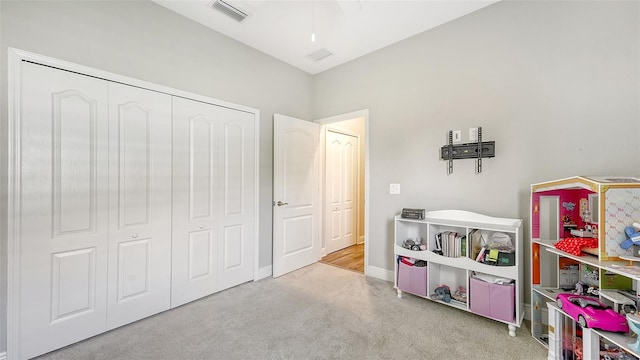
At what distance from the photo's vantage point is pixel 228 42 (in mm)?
2885

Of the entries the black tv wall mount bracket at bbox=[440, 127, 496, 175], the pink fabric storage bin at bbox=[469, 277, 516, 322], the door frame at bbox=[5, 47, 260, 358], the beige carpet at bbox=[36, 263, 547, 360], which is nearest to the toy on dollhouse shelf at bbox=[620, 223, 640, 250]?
the pink fabric storage bin at bbox=[469, 277, 516, 322]

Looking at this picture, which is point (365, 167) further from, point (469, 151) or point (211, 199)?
point (211, 199)

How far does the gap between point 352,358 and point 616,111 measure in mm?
2613

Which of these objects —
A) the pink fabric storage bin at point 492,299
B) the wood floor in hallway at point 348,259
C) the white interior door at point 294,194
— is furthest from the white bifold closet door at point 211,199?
the pink fabric storage bin at point 492,299

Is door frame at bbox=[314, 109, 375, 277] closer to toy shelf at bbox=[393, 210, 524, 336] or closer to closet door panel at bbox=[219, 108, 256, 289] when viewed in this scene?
toy shelf at bbox=[393, 210, 524, 336]

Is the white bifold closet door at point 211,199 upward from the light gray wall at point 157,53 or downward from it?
downward

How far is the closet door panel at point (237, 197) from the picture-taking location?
282 centimetres

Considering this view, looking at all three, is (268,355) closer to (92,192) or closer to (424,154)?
(92,192)

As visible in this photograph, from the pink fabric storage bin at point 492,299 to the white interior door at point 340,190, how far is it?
7.66 feet

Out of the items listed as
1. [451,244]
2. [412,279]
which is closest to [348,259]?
[412,279]

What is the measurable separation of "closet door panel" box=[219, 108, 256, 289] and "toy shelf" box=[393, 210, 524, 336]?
1.73m

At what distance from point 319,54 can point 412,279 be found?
2876 millimetres

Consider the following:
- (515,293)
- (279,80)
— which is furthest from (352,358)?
(279,80)

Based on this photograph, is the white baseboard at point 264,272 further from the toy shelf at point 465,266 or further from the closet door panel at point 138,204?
the toy shelf at point 465,266
